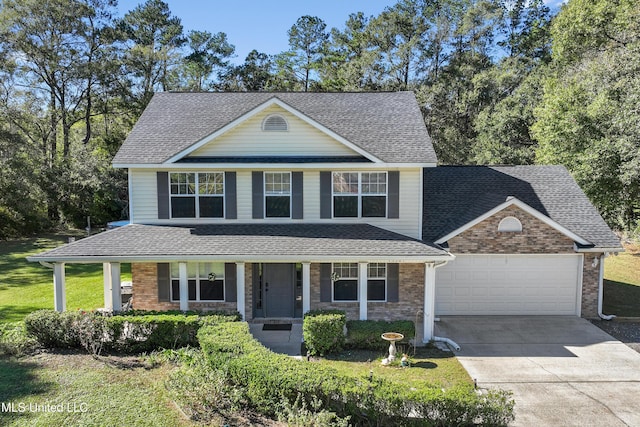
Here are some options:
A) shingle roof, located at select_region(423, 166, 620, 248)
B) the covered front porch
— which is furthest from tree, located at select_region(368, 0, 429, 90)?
the covered front porch

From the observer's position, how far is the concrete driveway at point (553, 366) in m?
8.66

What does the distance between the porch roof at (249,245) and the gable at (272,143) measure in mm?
2417

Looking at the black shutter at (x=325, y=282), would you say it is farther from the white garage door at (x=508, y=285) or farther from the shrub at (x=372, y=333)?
the white garage door at (x=508, y=285)

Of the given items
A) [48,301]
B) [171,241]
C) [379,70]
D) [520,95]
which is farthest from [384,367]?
[379,70]

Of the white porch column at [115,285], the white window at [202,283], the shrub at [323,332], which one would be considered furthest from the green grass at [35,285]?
the shrub at [323,332]

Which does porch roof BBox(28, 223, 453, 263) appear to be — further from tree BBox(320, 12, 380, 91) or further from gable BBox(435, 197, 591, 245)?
tree BBox(320, 12, 380, 91)

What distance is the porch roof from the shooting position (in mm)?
12367

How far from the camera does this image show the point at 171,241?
1327 cm

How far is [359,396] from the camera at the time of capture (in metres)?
7.69

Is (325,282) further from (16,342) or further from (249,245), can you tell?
(16,342)

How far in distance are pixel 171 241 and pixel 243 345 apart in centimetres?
524

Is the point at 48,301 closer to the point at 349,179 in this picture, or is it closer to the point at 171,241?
the point at 171,241

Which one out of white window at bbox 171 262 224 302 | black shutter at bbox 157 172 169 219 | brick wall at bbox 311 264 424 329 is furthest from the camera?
black shutter at bbox 157 172 169 219

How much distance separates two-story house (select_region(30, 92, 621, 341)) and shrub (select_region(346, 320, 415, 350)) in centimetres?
143
